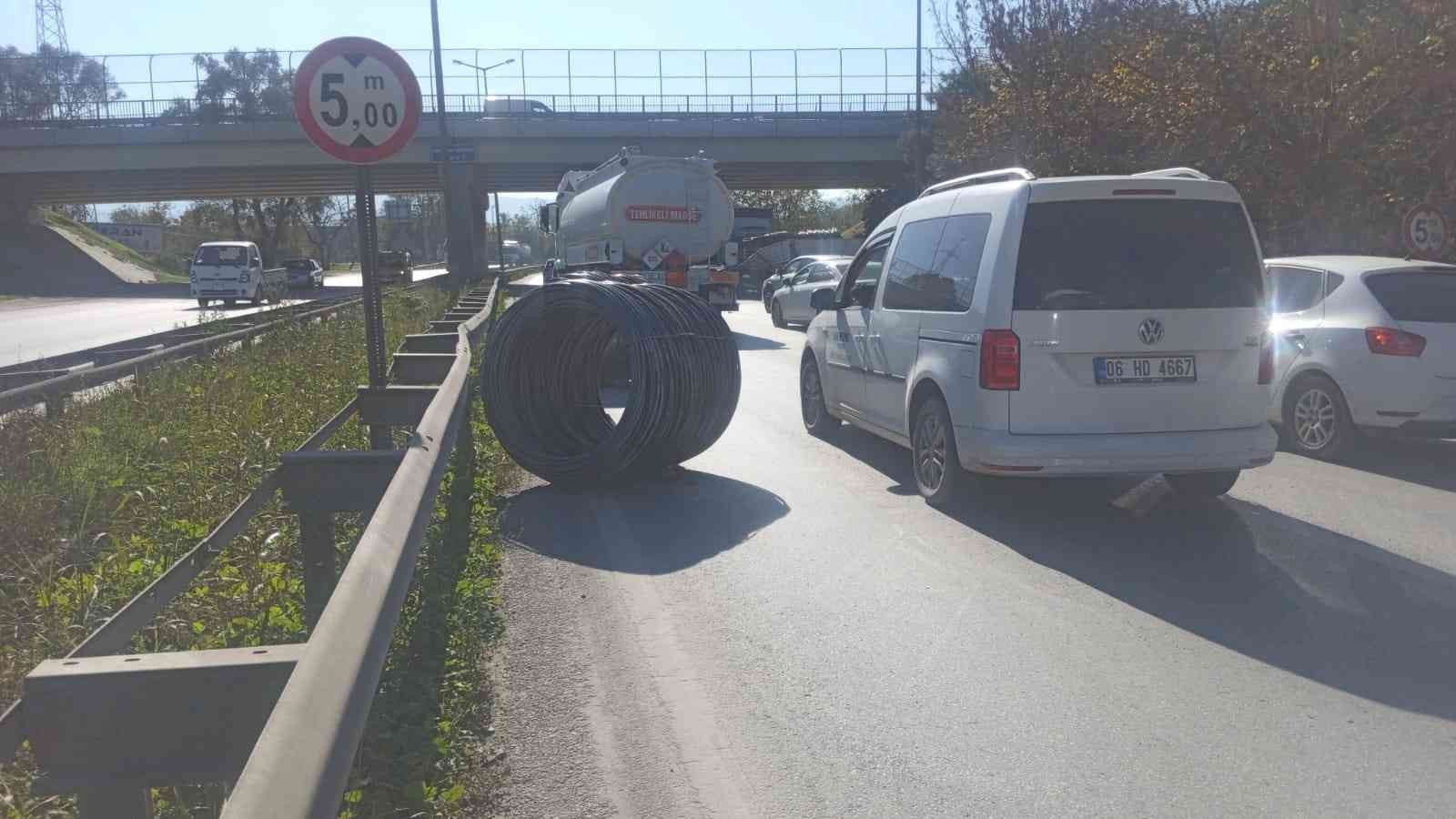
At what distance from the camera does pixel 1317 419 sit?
10.1 m

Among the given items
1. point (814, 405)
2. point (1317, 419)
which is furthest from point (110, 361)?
point (1317, 419)

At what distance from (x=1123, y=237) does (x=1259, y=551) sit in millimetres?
1908

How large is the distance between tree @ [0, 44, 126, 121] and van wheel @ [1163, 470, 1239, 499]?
54970 mm

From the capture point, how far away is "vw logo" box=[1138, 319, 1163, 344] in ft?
23.6

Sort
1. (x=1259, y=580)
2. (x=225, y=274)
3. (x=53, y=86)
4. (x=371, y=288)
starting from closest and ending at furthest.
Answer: (x=1259, y=580)
(x=371, y=288)
(x=225, y=274)
(x=53, y=86)

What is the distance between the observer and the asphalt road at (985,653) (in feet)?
13.3

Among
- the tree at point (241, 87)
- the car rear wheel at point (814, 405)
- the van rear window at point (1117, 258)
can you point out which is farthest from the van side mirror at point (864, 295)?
the tree at point (241, 87)

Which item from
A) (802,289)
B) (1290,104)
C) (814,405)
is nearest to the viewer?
(814,405)

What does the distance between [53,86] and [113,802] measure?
2428 inches

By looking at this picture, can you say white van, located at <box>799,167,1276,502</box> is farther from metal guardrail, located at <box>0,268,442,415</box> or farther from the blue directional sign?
the blue directional sign

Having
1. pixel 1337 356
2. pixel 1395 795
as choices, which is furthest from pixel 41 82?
pixel 1395 795

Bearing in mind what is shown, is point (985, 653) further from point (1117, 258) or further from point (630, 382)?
point (630, 382)

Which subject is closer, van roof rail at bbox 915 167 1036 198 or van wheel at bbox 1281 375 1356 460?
van roof rail at bbox 915 167 1036 198

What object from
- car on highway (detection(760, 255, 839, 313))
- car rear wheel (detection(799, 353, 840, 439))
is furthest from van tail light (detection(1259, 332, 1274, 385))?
car on highway (detection(760, 255, 839, 313))
